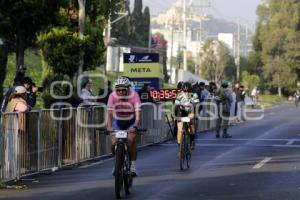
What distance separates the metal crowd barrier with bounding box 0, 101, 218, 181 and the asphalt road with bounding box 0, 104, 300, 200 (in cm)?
36

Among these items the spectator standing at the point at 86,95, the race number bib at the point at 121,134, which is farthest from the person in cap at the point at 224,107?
the race number bib at the point at 121,134

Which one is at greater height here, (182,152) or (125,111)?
(125,111)

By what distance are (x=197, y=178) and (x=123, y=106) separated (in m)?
2.82

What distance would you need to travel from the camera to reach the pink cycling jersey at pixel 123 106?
12180 millimetres

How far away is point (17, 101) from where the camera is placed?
14.7 meters

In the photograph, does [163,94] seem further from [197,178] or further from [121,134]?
[121,134]

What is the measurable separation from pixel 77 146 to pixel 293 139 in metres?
9.97

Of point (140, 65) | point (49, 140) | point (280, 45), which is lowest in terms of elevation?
point (49, 140)

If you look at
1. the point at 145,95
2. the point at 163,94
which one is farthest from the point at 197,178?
the point at 163,94

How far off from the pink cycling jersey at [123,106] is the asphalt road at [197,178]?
4.05 ft

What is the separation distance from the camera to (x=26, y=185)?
13.4 m

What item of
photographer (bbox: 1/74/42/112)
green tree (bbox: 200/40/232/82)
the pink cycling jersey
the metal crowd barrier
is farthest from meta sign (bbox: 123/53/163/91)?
green tree (bbox: 200/40/232/82)

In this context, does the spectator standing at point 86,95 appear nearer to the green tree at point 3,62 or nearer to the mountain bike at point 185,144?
the green tree at point 3,62

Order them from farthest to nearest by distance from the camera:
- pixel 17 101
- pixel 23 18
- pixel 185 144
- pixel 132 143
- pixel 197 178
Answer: pixel 23 18
pixel 185 144
pixel 17 101
pixel 197 178
pixel 132 143
